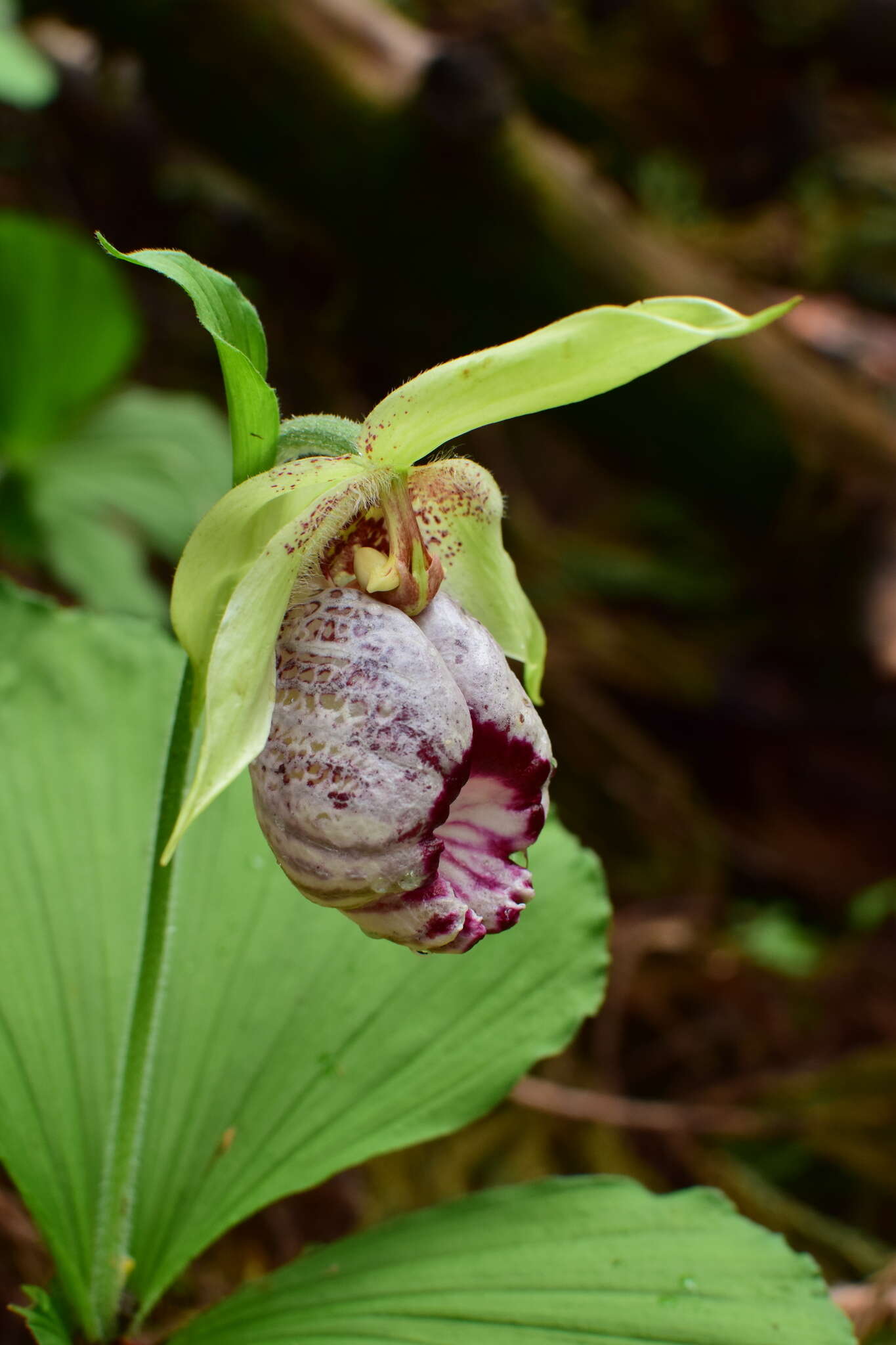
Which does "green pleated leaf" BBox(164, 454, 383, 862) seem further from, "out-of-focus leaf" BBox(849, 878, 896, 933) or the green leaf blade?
"out-of-focus leaf" BBox(849, 878, 896, 933)

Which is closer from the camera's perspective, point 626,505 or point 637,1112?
point 637,1112

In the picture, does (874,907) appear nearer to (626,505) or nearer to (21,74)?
(626,505)

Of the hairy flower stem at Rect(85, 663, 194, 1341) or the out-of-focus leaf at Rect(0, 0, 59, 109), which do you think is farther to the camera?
the out-of-focus leaf at Rect(0, 0, 59, 109)

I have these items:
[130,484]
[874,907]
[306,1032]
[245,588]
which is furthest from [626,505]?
[245,588]

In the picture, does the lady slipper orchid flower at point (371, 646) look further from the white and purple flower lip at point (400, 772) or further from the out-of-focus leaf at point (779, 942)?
the out-of-focus leaf at point (779, 942)

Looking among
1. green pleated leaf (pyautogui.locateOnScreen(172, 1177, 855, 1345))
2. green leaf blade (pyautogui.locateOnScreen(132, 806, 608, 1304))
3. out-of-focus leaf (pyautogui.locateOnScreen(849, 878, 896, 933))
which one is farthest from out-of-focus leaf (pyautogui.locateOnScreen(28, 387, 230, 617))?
out-of-focus leaf (pyautogui.locateOnScreen(849, 878, 896, 933))

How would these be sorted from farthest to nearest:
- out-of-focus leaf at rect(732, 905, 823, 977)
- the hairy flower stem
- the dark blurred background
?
out-of-focus leaf at rect(732, 905, 823, 977), the dark blurred background, the hairy flower stem

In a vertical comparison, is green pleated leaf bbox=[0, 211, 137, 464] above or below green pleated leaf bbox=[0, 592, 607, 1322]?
above
